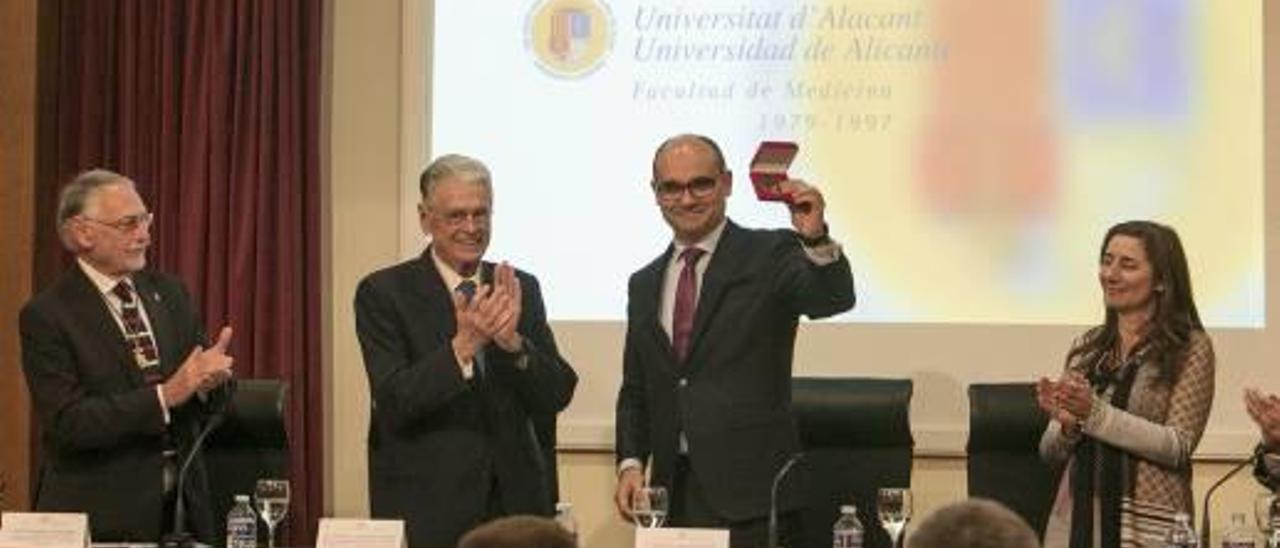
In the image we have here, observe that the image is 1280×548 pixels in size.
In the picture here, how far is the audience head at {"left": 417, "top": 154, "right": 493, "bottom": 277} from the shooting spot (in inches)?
166

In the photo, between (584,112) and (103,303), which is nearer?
(103,303)

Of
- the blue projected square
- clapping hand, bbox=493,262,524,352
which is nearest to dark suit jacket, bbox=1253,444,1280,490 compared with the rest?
clapping hand, bbox=493,262,524,352

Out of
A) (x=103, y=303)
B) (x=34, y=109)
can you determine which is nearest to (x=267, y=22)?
(x=34, y=109)

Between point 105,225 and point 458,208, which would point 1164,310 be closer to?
point 458,208

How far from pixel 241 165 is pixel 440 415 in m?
2.06

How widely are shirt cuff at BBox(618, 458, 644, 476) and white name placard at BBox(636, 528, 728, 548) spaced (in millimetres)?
651

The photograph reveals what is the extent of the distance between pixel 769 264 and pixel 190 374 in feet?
4.24

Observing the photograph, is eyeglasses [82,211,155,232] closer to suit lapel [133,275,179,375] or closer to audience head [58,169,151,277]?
audience head [58,169,151,277]

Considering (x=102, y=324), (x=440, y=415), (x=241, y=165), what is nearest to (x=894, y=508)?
(x=440, y=415)

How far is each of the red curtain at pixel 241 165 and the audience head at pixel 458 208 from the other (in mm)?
1762

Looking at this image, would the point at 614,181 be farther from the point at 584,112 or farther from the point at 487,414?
the point at 487,414

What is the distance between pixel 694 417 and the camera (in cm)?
421

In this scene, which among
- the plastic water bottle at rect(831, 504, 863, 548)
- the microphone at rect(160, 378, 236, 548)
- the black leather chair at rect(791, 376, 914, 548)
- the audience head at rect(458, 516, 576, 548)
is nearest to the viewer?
the audience head at rect(458, 516, 576, 548)

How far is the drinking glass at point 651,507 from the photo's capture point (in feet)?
12.8
